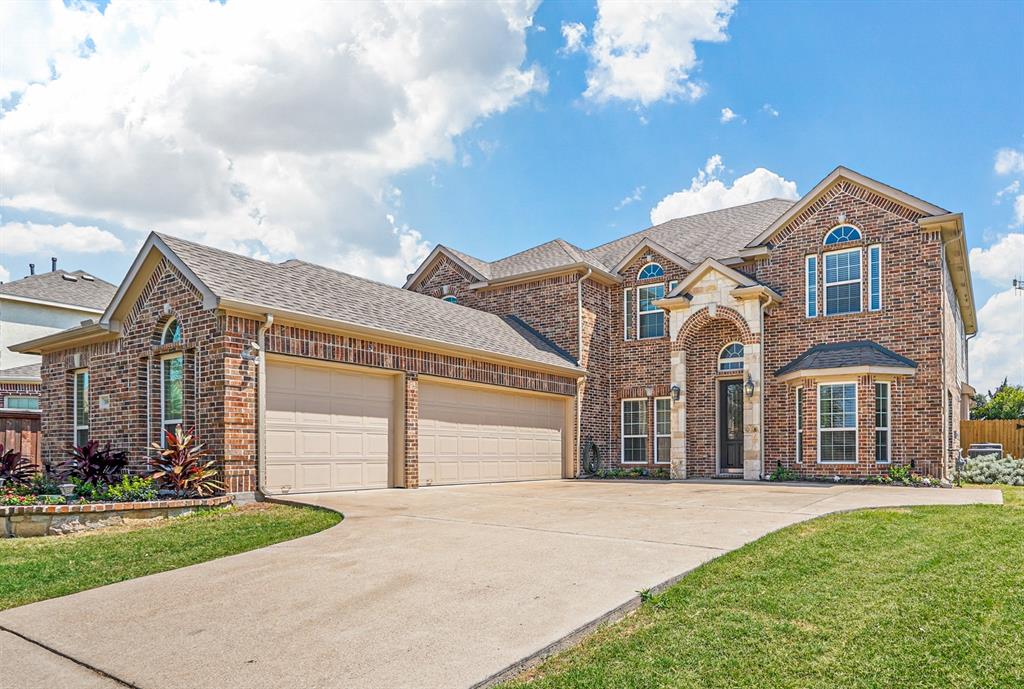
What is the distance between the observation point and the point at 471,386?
16031mm

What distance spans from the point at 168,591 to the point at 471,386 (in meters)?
10.2


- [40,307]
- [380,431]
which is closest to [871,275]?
[380,431]

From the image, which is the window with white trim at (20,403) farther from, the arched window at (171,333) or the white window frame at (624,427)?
the white window frame at (624,427)

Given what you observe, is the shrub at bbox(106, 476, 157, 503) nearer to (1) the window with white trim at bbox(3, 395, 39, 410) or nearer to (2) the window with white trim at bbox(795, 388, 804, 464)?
(2) the window with white trim at bbox(795, 388, 804, 464)

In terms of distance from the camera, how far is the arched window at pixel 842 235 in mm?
17281

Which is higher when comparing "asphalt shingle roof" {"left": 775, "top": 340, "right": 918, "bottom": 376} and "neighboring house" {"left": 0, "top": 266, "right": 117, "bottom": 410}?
"neighboring house" {"left": 0, "top": 266, "right": 117, "bottom": 410}

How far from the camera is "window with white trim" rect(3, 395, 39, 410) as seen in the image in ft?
83.0

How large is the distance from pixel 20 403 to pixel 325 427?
18.8 m

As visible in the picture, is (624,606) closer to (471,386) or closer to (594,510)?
(594,510)

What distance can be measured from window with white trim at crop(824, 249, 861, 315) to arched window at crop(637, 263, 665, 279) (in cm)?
432

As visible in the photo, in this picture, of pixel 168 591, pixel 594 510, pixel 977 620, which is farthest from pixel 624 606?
pixel 594 510

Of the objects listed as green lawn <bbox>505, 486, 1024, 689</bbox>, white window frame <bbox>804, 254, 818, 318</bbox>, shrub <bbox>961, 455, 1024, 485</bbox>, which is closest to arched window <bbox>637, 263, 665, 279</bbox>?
white window frame <bbox>804, 254, 818, 318</bbox>

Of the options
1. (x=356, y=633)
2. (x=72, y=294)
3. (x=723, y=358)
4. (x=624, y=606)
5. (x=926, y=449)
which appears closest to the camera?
(x=356, y=633)

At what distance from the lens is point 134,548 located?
26.6 ft
